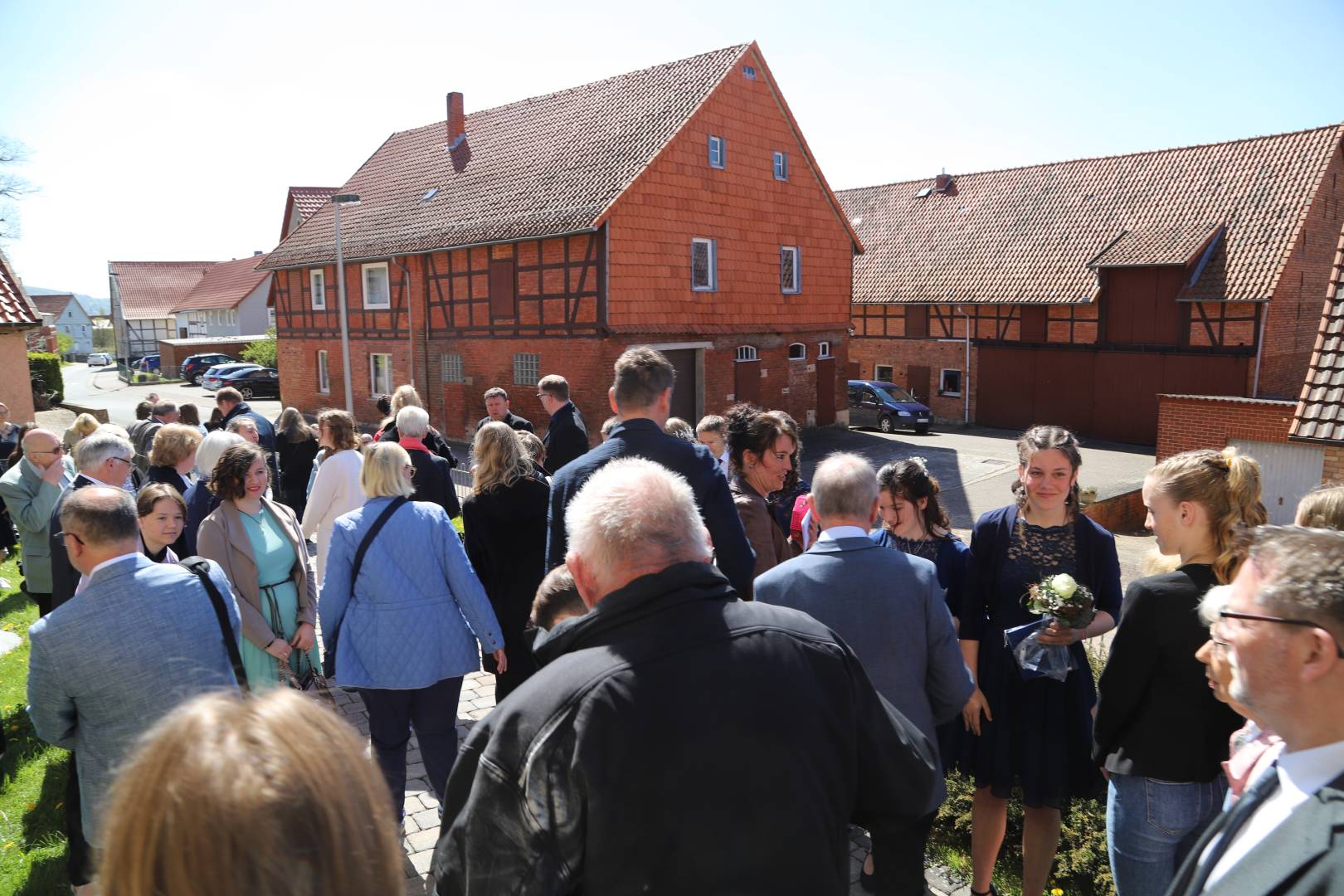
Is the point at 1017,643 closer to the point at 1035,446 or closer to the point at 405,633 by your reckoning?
the point at 1035,446

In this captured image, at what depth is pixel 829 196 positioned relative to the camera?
89.9 feet

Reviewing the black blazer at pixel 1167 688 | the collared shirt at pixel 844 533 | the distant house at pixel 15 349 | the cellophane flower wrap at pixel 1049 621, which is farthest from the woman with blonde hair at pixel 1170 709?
the distant house at pixel 15 349

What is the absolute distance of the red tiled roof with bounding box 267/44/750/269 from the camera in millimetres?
22406

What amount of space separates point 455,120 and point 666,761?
30264 mm

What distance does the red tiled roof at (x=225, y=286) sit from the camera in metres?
60.7

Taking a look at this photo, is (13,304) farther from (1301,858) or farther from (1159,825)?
(1301,858)

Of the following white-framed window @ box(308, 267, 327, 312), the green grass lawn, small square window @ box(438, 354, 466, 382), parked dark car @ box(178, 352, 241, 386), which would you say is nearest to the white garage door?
the green grass lawn

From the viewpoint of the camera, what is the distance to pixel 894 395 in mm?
28422

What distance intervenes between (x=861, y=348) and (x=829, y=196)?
8.28 metres

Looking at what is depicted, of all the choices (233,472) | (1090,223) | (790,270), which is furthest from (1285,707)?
(1090,223)

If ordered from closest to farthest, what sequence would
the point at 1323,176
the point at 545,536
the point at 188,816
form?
the point at 188,816 → the point at 545,536 → the point at 1323,176

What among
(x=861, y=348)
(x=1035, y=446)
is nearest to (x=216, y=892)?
(x=1035, y=446)

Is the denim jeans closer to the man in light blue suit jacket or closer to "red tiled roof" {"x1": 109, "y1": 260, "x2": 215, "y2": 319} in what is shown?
the man in light blue suit jacket

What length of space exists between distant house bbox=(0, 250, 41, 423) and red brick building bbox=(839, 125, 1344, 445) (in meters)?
25.8
